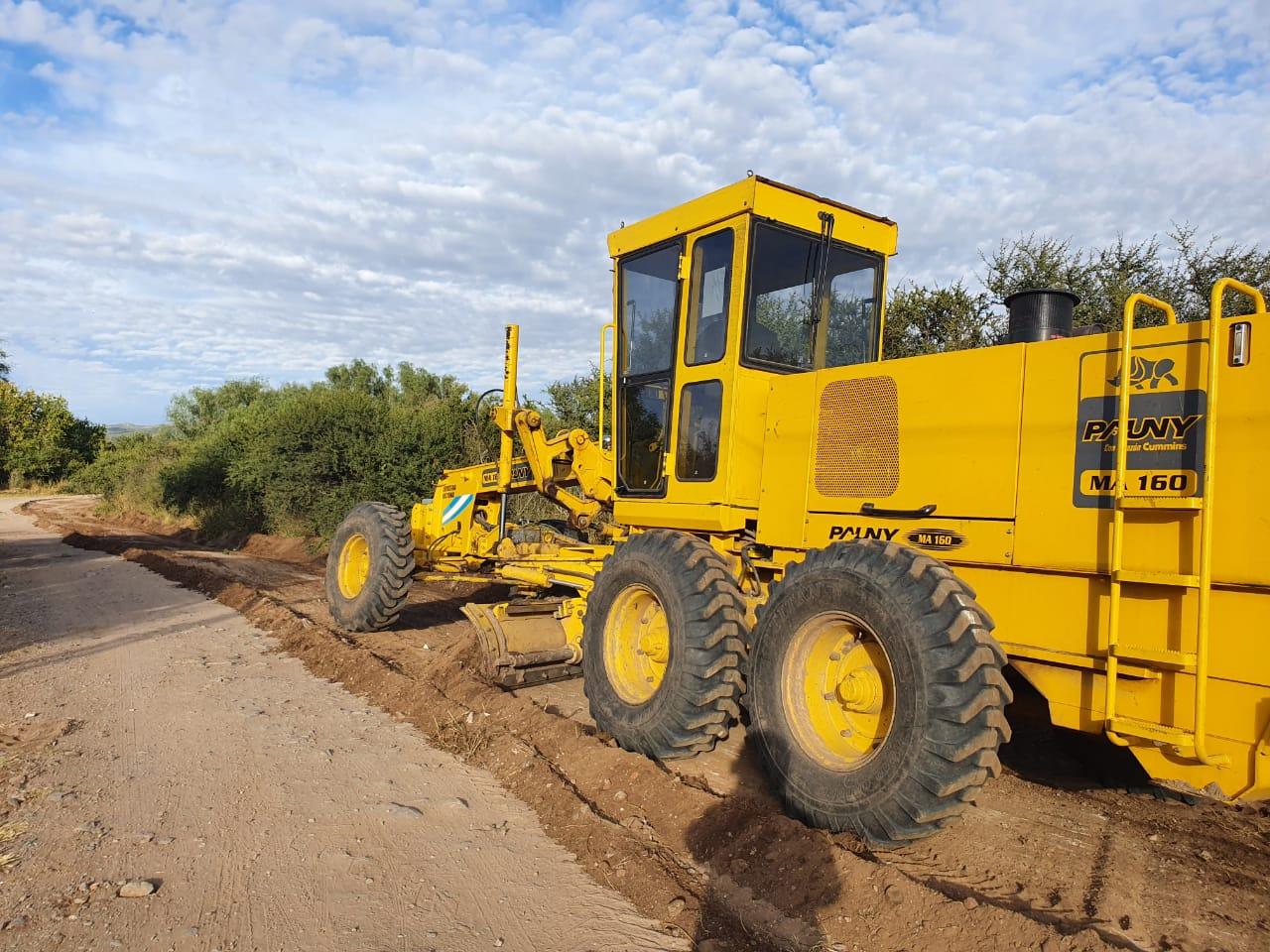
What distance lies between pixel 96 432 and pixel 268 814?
162 feet

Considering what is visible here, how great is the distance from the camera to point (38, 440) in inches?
1618

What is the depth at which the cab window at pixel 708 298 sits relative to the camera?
5.36m

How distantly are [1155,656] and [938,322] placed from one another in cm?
906

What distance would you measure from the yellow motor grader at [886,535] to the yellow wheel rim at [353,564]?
3.10 m

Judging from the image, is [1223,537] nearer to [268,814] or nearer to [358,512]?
[268,814]

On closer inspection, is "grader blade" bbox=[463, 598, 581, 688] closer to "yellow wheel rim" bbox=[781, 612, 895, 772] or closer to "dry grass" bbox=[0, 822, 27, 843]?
"yellow wheel rim" bbox=[781, 612, 895, 772]

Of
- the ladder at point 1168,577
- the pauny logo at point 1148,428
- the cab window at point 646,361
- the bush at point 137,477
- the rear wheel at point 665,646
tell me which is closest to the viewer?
the ladder at point 1168,577

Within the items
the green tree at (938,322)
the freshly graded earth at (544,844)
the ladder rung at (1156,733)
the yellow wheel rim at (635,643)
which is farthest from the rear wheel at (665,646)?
the green tree at (938,322)

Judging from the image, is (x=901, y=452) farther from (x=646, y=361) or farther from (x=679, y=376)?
(x=646, y=361)

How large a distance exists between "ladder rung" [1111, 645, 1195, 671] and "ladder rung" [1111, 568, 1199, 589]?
0.85 ft

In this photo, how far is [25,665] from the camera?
7.11 metres

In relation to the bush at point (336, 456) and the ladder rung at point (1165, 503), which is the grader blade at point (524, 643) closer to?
the ladder rung at point (1165, 503)

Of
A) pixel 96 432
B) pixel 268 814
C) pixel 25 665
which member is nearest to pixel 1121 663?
pixel 268 814

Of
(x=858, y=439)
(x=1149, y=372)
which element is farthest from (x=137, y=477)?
(x=1149, y=372)
